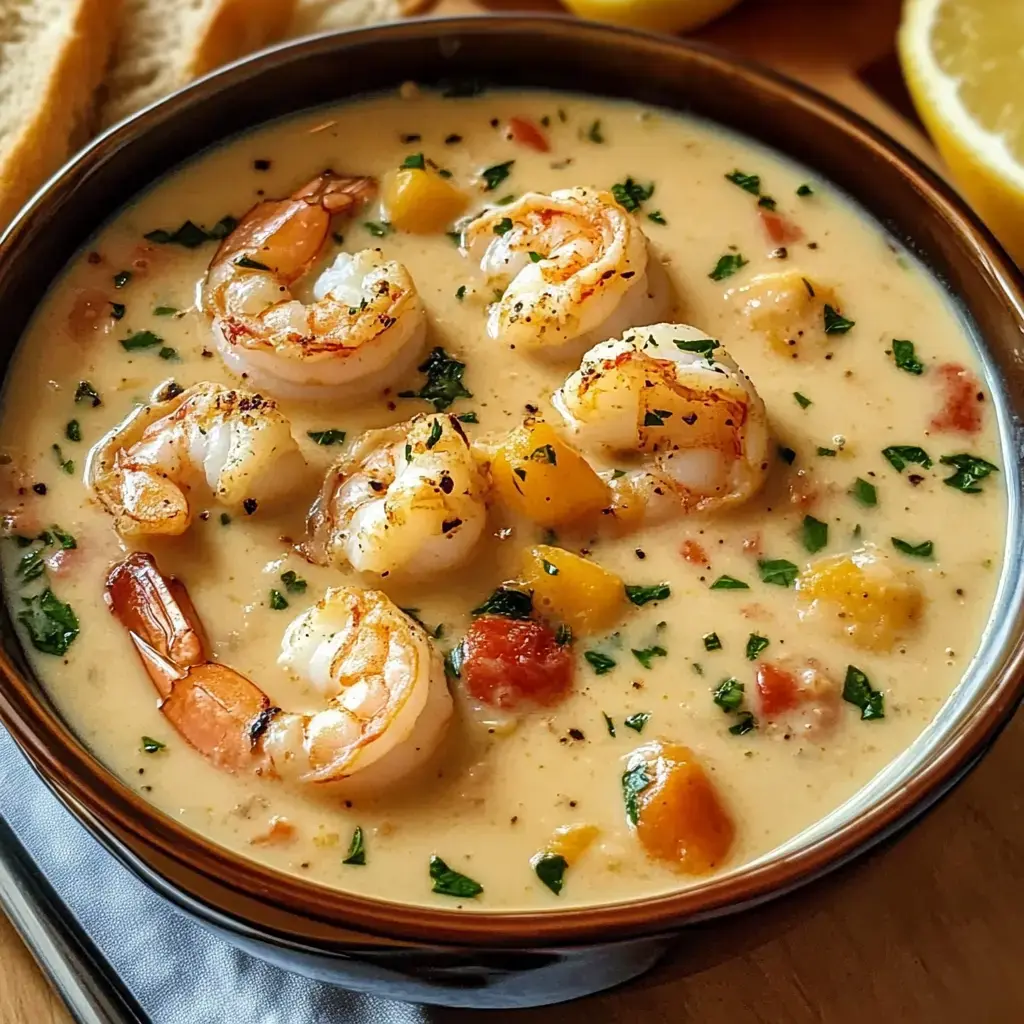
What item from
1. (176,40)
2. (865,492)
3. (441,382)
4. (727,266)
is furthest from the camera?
(176,40)

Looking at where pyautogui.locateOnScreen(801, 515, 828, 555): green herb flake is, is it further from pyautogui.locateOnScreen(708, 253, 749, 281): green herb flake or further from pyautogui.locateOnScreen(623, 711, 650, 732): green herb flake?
pyautogui.locateOnScreen(708, 253, 749, 281): green herb flake

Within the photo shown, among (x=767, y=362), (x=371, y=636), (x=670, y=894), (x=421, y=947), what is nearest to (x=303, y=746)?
(x=371, y=636)

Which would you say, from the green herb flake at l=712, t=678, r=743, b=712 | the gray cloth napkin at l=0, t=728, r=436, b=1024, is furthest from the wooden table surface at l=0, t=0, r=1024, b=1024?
the green herb flake at l=712, t=678, r=743, b=712

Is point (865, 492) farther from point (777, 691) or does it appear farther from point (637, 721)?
point (637, 721)

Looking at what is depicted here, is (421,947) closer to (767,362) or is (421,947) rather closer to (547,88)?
(767,362)

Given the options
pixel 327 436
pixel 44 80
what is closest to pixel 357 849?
pixel 327 436

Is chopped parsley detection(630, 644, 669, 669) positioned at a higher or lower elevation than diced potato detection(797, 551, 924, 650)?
higher
